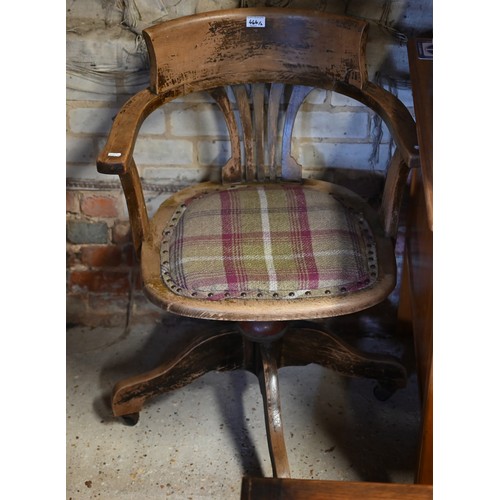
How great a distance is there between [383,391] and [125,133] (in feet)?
2.84

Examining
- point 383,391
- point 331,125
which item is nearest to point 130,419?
point 383,391

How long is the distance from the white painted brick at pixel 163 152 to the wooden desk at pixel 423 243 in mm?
571

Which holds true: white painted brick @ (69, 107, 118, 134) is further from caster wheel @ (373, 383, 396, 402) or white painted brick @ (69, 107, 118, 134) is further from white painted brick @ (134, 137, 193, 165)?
caster wheel @ (373, 383, 396, 402)

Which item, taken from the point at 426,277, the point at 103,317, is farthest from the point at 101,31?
the point at 426,277

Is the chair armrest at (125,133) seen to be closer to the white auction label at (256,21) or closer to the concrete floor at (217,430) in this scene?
the white auction label at (256,21)

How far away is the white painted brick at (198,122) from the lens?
1781 millimetres

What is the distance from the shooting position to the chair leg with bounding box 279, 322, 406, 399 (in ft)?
5.35

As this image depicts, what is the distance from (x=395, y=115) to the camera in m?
1.40

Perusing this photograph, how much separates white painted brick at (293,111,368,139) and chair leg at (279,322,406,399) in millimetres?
483

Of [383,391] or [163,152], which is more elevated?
[163,152]

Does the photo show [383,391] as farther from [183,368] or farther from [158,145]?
[158,145]

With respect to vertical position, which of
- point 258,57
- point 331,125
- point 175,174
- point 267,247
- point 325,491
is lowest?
point 325,491

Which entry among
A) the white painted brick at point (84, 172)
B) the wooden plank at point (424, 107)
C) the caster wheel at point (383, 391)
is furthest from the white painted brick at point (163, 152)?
the caster wheel at point (383, 391)
